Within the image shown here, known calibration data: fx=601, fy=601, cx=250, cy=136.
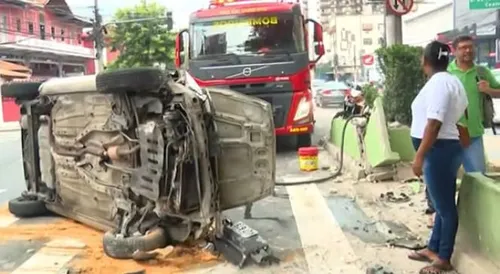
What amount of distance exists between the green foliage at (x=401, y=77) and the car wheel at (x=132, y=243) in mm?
5402

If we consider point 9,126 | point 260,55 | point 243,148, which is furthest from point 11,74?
point 243,148

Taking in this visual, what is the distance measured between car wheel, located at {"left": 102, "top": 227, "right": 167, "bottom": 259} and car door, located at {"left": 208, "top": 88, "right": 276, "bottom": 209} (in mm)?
653

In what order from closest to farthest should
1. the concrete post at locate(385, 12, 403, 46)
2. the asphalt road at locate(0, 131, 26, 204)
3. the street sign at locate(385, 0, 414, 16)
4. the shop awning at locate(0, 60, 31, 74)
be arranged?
the asphalt road at locate(0, 131, 26, 204)
the street sign at locate(385, 0, 414, 16)
the concrete post at locate(385, 12, 403, 46)
the shop awning at locate(0, 60, 31, 74)

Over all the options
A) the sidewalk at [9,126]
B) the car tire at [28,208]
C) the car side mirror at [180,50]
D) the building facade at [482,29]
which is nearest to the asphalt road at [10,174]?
the car tire at [28,208]

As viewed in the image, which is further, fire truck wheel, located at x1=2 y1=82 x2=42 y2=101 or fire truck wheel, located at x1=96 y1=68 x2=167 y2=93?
fire truck wheel, located at x1=2 y1=82 x2=42 y2=101

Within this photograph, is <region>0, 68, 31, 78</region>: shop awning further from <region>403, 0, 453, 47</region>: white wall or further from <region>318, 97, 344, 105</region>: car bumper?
<region>403, 0, 453, 47</region>: white wall

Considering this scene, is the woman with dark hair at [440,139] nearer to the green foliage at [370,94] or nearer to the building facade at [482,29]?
the green foliage at [370,94]

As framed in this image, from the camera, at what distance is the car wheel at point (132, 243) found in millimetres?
5355

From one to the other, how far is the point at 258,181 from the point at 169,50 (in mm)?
37995

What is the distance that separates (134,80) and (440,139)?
8.59ft

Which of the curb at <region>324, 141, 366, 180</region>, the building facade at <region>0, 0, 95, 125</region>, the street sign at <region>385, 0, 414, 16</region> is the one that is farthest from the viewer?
the building facade at <region>0, 0, 95, 125</region>

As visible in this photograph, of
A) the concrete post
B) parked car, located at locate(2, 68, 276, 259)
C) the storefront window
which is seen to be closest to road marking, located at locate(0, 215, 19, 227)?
parked car, located at locate(2, 68, 276, 259)

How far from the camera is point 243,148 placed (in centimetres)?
562

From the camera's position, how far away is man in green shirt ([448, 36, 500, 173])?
529cm
